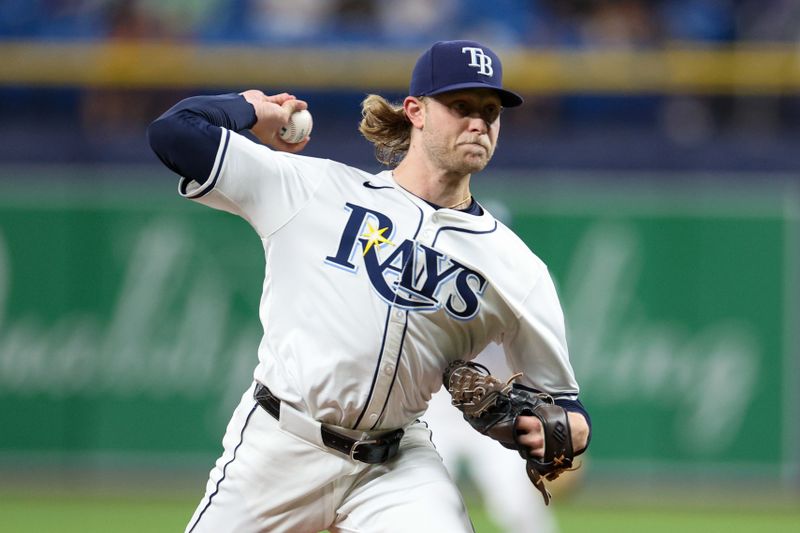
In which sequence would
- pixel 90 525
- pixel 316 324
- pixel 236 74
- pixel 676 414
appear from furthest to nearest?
pixel 236 74 < pixel 676 414 < pixel 90 525 < pixel 316 324

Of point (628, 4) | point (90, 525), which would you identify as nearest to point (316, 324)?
point (90, 525)

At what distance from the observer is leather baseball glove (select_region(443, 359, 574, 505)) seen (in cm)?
438

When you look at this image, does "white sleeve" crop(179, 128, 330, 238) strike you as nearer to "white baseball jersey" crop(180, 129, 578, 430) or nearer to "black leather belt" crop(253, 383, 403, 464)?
"white baseball jersey" crop(180, 129, 578, 430)

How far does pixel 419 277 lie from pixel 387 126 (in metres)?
0.73

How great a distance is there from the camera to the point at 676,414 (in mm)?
10391

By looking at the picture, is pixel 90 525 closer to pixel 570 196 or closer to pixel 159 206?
pixel 159 206

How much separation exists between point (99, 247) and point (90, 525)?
8.64ft

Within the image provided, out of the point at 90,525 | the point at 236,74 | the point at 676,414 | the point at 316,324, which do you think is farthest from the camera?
the point at 236,74

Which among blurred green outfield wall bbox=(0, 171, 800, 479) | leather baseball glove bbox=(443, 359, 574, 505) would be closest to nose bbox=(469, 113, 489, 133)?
leather baseball glove bbox=(443, 359, 574, 505)

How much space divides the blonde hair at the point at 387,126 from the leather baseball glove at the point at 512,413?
930 millimetres

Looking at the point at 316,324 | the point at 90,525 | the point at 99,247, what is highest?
the point at 99,247

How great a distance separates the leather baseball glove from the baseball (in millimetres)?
1019

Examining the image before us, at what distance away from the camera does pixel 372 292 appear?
177 inches

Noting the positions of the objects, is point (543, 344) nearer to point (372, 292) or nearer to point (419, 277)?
point (419, 277)
